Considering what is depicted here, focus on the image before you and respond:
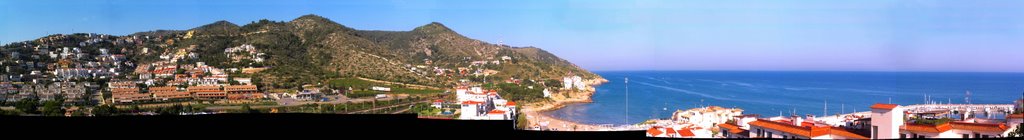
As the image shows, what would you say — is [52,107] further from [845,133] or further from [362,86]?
[845,133]

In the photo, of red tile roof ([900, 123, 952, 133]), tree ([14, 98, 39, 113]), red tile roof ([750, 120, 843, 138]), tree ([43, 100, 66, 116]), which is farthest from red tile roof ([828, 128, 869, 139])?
tree ([14, 98, 39, 113])

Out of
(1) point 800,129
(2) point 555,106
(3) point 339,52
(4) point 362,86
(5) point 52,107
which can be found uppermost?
(3) point 339,52

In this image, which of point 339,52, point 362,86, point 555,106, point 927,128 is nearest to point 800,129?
point 927,128

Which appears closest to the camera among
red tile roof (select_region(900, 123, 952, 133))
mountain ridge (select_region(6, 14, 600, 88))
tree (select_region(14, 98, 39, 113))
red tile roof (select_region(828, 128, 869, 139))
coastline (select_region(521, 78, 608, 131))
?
red tile roof (select_region(828, 128, 869, 139))

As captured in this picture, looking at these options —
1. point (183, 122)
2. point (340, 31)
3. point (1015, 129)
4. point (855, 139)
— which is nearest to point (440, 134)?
point (183, 122)

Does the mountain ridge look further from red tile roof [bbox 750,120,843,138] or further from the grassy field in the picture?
red tile roof [bbox 750,120,843,138]

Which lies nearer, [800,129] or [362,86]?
[800,129]

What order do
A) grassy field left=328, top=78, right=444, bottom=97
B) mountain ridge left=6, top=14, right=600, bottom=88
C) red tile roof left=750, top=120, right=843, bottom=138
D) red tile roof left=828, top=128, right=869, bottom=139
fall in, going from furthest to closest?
mountain ridge left=6, top=14, right=600, bottom=88 < grassy field left=328, top=78, right=444, bottom=97 < red tile roof left=750, top=120, right=843, bottom=138 < red tile roof left=828, top=128, right=869, bottom=139

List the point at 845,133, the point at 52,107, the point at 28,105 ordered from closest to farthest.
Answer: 1. the point at 845,133
2. the point at 28,105
3. the point at 52,107

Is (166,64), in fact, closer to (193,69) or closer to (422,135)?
(193,69)

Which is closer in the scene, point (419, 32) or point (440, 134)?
point (440, 134)

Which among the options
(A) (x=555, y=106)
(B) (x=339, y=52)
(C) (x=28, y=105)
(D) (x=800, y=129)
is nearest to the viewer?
(D) (x=800, y=129)
